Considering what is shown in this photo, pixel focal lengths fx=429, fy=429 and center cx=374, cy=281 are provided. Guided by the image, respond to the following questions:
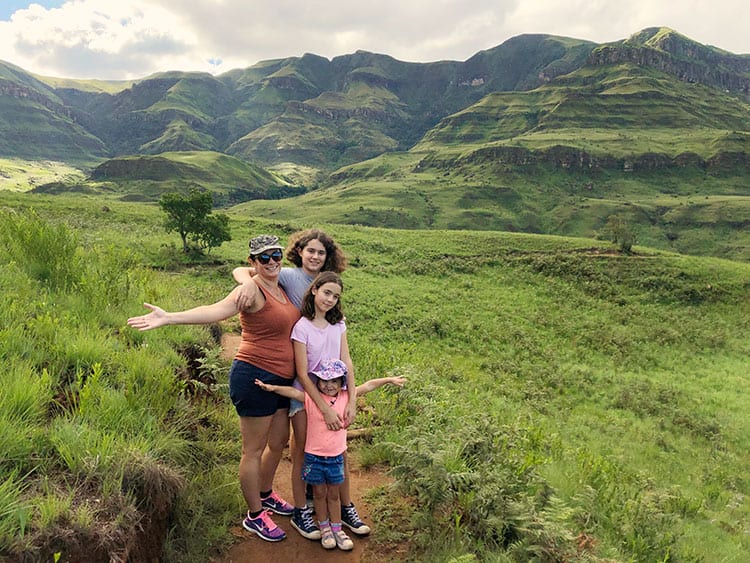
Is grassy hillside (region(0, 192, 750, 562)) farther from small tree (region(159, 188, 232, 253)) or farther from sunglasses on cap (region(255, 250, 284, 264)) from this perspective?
small tree (region(159, 188, 232, 253))

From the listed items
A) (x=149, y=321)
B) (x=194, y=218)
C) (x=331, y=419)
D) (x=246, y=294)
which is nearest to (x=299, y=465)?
(x=331, y=419)

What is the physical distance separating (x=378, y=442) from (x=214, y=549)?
108 inches

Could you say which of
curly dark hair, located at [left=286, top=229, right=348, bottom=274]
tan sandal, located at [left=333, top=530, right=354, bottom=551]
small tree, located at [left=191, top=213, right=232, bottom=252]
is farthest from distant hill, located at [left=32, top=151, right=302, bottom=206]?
tan sandal, located at [left=333, top=530, right=354, bottom=551]

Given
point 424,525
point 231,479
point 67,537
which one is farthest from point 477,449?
point 67,537

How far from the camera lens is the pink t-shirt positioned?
→ 432 centimetres

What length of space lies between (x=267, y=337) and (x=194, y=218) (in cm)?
3157

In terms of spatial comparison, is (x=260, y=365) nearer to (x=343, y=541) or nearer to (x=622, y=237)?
(x=343, y=541)

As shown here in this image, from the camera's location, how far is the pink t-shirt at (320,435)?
4.32m

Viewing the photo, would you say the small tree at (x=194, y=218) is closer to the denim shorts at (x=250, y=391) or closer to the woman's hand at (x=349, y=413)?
the denim shorts at (x=250, y=391)

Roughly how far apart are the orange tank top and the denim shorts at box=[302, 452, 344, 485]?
91 centimetres

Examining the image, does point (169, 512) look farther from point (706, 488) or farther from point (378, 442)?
point (706, 488)

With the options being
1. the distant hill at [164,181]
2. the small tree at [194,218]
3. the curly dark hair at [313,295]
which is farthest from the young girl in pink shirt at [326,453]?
the distant hill at [164,181]

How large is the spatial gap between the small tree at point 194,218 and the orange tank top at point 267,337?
31250mm

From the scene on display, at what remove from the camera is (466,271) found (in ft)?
142
